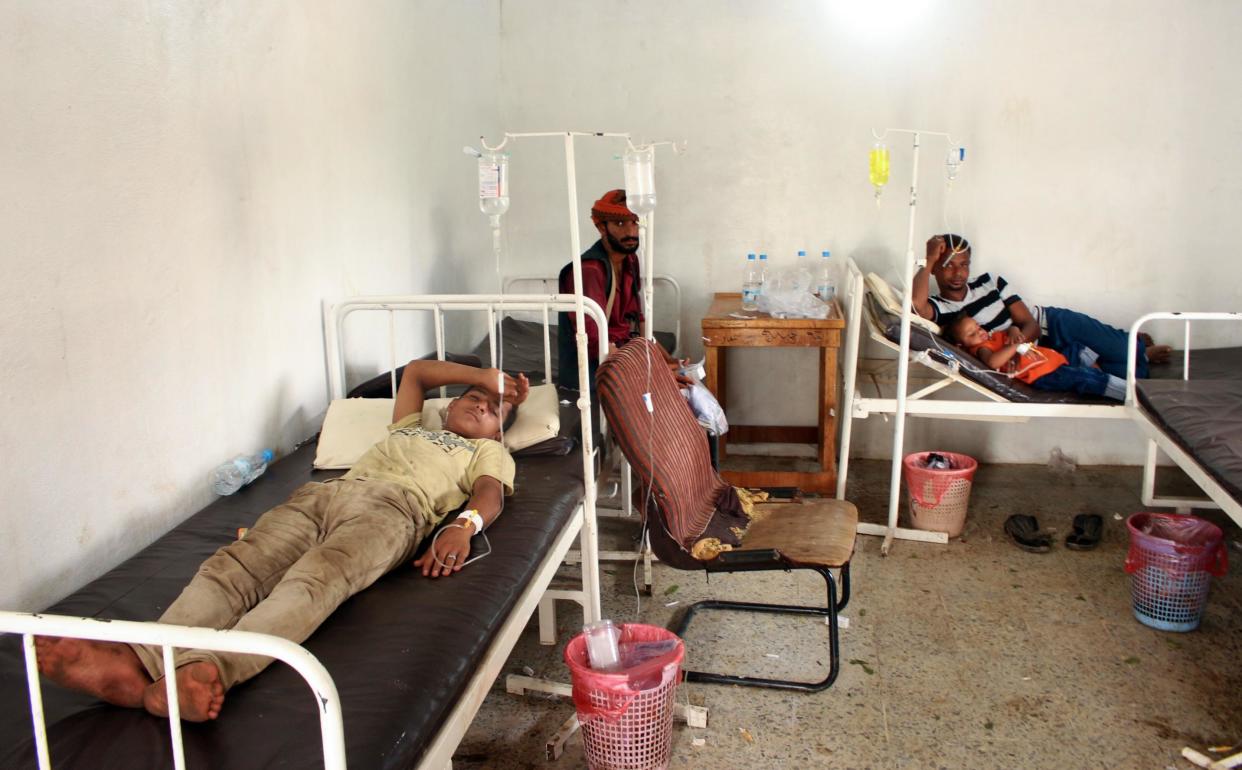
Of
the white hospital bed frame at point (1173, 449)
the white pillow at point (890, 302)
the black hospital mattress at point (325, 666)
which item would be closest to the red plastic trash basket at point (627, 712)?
the black hospital mattress at point (325, 666)

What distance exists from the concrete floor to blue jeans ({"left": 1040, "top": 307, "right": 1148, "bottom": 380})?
29.6 inches

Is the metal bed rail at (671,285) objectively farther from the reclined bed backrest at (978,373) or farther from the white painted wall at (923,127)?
the reclined bed backrest at (978,373)

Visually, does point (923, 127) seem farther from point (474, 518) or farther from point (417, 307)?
point (474, 518)

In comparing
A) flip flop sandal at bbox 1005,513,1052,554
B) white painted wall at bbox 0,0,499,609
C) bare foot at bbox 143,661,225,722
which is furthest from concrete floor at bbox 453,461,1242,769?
white painted wall at bbox 0,0,499,609

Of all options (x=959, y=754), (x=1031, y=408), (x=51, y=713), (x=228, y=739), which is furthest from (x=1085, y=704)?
(x=51, y=713)

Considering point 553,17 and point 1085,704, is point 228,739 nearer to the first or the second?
point 1085,704

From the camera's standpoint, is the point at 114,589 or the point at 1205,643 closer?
the point at 114,589

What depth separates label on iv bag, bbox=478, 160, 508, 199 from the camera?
2.39 meters

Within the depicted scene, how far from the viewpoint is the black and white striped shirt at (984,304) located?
14.4 ft

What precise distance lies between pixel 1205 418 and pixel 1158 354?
124 cm

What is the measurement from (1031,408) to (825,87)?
189 cm

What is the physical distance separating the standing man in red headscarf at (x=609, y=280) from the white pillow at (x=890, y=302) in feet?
3.18

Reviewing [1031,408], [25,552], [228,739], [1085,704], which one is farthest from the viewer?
[1031,408]

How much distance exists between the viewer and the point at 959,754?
247 centimetres
